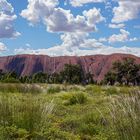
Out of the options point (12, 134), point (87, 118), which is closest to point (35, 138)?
point (12, 134)

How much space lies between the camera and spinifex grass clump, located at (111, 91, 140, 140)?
586 cm

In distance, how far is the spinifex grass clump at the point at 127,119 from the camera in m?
5.86

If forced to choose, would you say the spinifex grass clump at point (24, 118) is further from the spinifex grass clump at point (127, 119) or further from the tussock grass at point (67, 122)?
the spinifex grass clump at point (127, 119)

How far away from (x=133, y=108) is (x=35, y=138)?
6.01 feet

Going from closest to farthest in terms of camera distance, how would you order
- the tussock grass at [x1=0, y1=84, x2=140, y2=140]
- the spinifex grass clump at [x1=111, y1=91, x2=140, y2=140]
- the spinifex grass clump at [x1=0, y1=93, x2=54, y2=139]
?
1. the spinifex grass clump at [x1=111, y1=91, x2=140, y2=140]
2. the tussock grass at [x1=0, y1=84, x2=140, y2=140]
3. the spinifex grass clump at [x1=0, y1=93, x2=54, y2=139]

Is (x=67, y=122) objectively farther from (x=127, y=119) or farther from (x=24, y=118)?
(x=127, y=119)

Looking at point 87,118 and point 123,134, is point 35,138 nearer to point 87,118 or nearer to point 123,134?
point 123,134

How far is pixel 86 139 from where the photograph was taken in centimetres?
826

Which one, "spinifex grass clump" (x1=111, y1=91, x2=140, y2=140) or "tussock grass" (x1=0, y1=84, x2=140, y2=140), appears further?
"tussock grass" (x1=0, y1=84, x2=140, y2=140)

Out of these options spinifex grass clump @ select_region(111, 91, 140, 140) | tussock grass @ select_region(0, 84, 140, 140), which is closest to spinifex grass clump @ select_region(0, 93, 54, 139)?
tussock grass @ select_region(0, 84, 140, 140)

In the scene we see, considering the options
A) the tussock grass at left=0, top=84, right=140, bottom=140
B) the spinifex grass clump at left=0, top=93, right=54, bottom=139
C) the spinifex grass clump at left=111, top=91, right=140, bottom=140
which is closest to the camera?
the spinifex grass clump at left=111, top=91, right=140, bottom=140

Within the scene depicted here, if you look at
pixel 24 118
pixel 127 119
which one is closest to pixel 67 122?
pixel 24 118

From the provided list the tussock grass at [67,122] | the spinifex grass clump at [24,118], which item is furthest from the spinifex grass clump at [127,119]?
the spinifex grass clump at [24,118]

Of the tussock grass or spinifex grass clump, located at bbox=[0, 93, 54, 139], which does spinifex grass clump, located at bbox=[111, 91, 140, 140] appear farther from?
spinifex grass clump, located at bbox=[0, 93, 54, 139]
